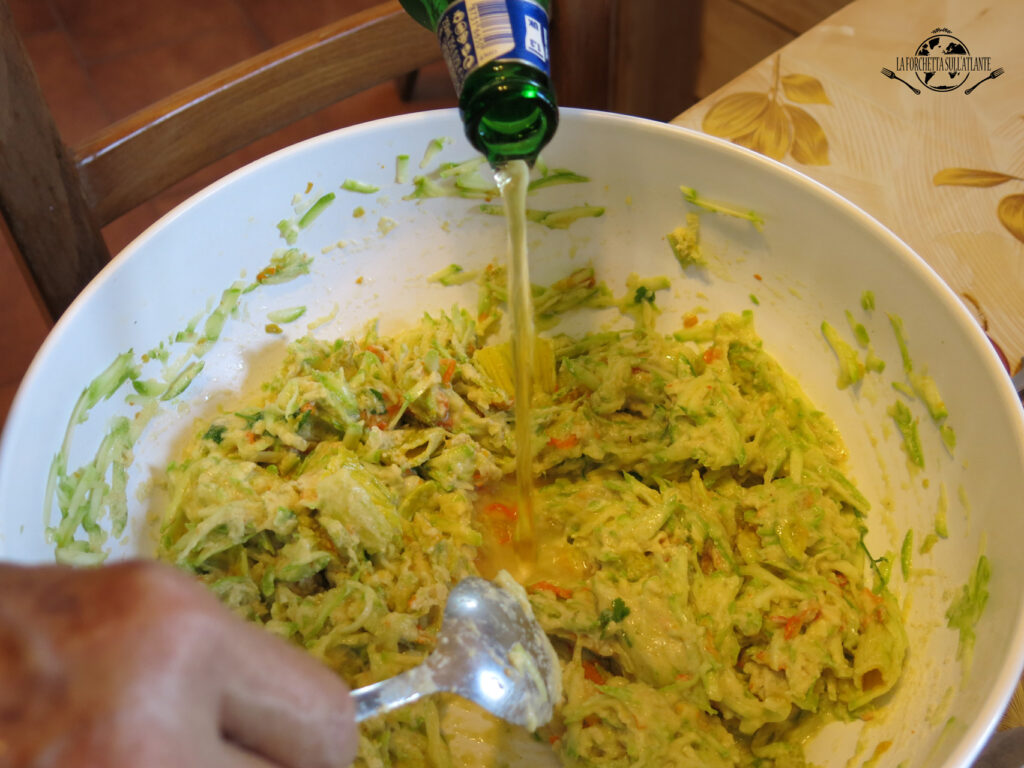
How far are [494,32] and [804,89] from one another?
3.42ft

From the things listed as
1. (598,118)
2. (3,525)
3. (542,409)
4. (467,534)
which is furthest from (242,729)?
(598,118)

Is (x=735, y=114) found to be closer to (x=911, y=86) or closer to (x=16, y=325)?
(x=911, y=86)

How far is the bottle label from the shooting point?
1013mm

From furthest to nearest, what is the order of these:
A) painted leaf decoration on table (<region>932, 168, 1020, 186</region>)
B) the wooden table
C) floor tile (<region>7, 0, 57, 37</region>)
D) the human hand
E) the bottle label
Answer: floor tile (<region>7, 0, 57, 37</region>) → painted leaf decoration on table (<region>932, 168, 1020, 186</region>) → the wooden table → the bottle label → the human hand

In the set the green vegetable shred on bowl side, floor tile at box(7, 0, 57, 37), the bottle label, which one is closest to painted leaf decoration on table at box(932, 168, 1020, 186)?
the green vegetable shred on bowl side

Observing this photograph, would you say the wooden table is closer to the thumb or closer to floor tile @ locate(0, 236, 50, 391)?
the thumb

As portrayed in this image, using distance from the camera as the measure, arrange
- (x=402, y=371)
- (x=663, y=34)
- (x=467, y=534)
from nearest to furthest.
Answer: (x=467, y=534), (x=402, y=371), (x=663, y=34)

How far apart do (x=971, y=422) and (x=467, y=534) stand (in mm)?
872

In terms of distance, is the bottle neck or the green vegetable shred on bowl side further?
the green vegetable shred on bowl side

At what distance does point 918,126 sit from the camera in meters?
1.70

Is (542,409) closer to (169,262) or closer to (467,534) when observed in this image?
(467,534)

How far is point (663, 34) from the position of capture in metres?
2.57

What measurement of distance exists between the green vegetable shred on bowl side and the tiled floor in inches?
87.3

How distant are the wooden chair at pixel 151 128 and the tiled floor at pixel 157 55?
76.3 inches
